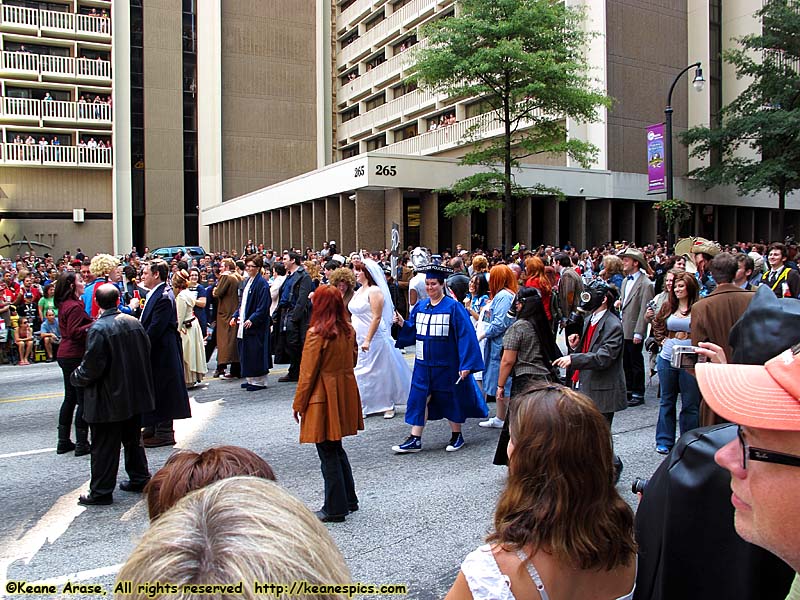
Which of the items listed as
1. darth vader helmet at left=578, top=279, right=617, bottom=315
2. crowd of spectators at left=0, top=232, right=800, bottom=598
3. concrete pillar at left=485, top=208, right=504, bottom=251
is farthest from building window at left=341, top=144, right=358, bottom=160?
darth vader helmet at left=578, top=279, right=617, bottom=315

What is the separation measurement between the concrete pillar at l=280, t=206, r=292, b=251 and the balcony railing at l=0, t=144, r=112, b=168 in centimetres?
1574

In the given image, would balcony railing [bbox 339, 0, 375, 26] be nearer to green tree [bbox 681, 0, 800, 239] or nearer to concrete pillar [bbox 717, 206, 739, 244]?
green tree [bbox 681, 0, 800, 239]

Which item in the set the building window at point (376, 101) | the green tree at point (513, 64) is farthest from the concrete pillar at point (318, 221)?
the building window at point (376, 101)

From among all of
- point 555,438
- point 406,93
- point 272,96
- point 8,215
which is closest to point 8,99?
point 8,215

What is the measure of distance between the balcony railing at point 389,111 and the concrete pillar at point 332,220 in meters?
12.3

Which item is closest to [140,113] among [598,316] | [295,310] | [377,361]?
[295,310]

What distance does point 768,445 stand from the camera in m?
1.24

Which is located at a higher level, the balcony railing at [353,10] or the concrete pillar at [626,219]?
the balcony railing at [353,10]

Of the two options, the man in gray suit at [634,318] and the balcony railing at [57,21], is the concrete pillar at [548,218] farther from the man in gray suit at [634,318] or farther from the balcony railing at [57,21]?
the balcony railing at [57,21]

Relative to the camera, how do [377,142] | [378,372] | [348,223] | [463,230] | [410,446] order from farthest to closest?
[377,142], [463,230], [348,223], [378,372], [410,446]

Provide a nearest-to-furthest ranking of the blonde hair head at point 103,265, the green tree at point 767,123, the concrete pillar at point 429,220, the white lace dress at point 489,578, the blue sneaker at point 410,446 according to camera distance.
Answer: the white lace dress at point 489,578 → the blue sneaker at point 410,446 → the blonde hair head at point 103,265 → the concrete pillar at point 429,220 → the green tree at point 767,123

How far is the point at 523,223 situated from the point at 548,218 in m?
1.50

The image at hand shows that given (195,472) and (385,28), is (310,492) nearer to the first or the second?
(195,472)

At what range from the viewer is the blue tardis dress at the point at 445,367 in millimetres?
7145
